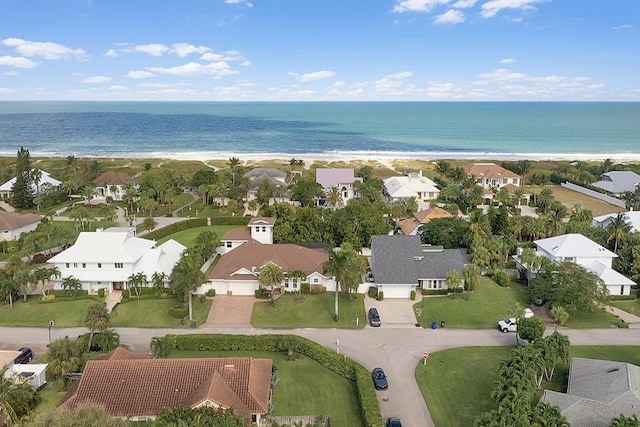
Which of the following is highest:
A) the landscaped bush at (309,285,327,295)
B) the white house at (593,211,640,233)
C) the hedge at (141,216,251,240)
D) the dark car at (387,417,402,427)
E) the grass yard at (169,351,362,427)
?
the white house at (593,211,640,233)

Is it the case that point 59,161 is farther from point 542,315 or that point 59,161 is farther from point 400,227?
point 542,315

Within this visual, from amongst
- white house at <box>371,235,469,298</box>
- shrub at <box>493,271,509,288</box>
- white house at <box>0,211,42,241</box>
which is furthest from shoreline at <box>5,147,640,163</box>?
shrub at <box>493,271,509,288</box>

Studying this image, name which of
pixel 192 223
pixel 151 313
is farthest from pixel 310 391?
pixel 192 223

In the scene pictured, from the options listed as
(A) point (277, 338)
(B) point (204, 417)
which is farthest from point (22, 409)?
(A) point (277, 338)

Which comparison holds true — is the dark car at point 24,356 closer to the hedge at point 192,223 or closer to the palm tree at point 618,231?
the hedge at point 192,223

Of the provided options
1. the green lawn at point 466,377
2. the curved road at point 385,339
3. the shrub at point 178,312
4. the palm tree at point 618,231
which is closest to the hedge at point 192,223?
the shrub at point 178,312

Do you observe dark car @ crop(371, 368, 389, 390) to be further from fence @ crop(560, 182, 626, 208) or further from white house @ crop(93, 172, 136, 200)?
white house @ crop(93, 172, 136, 200)
